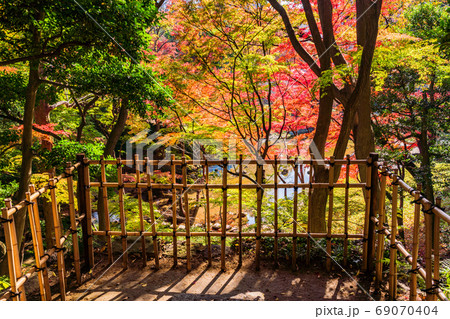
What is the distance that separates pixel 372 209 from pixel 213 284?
214 cm

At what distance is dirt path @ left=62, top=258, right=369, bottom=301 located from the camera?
12.1ft

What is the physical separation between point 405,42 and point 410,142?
3452 mm

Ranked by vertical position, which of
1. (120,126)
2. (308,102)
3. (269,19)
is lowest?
(120,126)

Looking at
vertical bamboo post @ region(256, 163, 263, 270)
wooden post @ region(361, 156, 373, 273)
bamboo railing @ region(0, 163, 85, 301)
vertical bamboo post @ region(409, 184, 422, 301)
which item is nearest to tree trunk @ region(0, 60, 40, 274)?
bamboo railing @ region(0, 163, 85, 301)

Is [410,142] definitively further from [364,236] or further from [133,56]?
[133,56]

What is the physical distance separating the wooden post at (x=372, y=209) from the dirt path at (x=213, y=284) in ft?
1.25

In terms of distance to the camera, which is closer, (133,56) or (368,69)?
(133,56)

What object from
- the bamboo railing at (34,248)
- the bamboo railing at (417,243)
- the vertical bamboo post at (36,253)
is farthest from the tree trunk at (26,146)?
the bamboo railing at (417,243)

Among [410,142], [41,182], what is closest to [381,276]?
[41,182]

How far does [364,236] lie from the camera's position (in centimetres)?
399

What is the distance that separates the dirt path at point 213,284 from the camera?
369 centimetres

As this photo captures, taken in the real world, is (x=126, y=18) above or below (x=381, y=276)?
above

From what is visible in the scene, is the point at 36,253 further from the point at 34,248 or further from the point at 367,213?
the point at 367,213

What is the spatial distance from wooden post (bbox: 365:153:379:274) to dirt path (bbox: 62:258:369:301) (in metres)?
0.38
